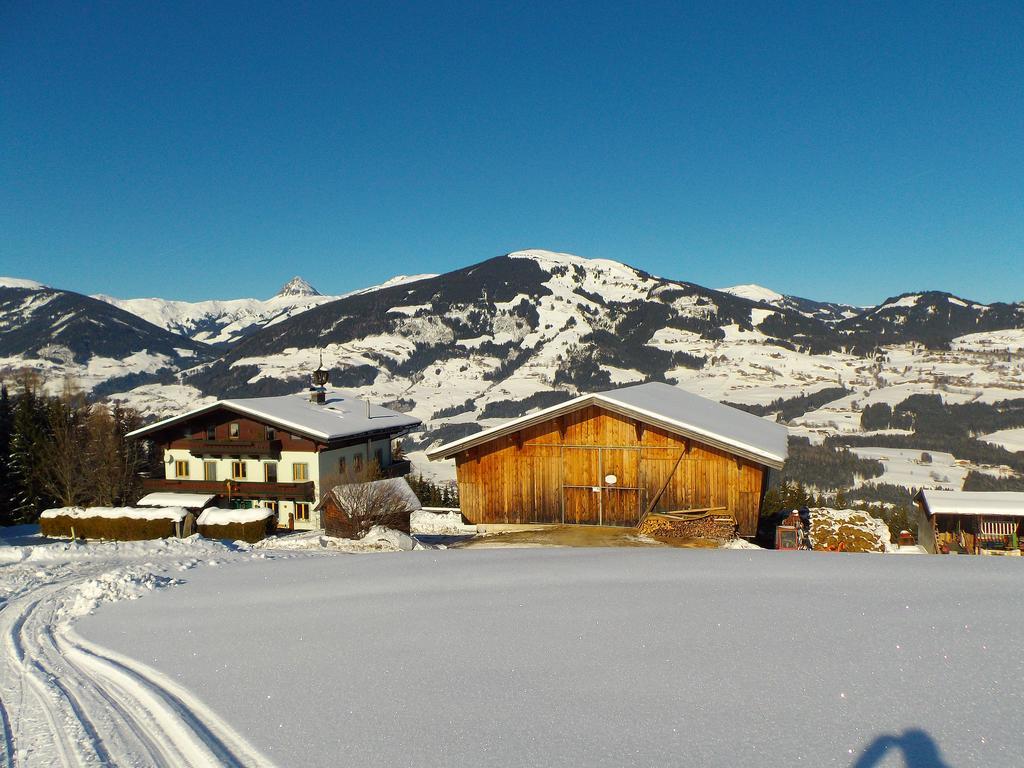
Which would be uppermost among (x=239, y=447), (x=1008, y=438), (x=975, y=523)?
(x=239, y=447)

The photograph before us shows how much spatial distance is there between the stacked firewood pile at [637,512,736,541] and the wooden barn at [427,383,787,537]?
1.13 feet

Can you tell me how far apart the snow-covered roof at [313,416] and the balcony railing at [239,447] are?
4.49 feet

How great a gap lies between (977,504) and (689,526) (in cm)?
1274

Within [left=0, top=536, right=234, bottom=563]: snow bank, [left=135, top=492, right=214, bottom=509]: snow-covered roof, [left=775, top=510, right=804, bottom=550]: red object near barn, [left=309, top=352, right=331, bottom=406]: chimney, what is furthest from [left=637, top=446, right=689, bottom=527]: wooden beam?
[left=309, top=352, right=331, bottom=406]: chimney

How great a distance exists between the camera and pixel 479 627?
763cm

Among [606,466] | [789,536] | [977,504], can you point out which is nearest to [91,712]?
[606,466]

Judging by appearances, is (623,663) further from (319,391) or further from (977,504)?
(319,391)

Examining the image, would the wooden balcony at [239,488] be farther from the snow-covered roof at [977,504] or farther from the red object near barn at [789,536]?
the snow-covered roof at [977,504]

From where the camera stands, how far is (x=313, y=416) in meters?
41.9

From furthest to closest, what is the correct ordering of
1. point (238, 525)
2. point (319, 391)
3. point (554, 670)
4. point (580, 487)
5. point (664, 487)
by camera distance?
point (319, 391), point (238, 525), point (580, 487), point (664, 487), point (554, 670)

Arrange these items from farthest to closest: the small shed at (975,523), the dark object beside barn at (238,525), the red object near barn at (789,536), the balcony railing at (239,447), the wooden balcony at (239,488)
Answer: the balcony railing at (239,447) < the wooden balcony at (239,488) < the dark object beside barn at (238,525) < the small shed at (975,523) < the red object near barn at (789,536)

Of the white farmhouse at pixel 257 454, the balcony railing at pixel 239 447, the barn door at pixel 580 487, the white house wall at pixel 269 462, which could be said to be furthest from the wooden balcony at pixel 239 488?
the barn door at pixel 580 487

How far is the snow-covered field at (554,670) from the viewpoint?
4848mm

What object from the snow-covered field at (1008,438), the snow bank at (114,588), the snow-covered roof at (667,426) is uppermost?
the snow-covered roof at (667,426)
